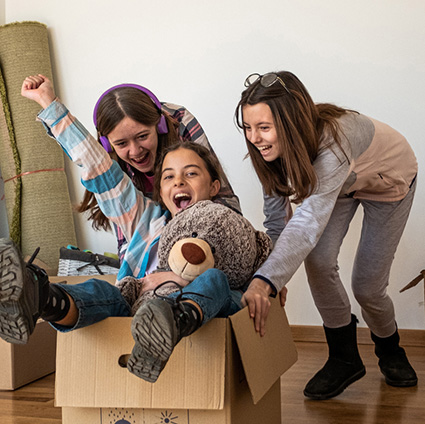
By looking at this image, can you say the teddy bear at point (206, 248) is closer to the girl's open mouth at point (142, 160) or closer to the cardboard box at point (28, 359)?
the girl's open mouth at point (142, 160)

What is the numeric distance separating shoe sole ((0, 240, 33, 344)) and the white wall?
5.33ft

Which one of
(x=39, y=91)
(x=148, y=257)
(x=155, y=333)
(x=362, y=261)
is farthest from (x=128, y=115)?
(x=155, y=333)

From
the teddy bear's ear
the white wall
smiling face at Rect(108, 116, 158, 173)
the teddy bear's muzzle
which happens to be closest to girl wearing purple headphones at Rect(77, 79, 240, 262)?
smiling face at Rect(108, 116, 158, 173)

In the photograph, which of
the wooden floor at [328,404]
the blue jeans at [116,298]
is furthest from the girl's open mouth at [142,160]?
the wooden floor at [328,404]

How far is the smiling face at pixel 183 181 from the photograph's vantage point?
1.53m

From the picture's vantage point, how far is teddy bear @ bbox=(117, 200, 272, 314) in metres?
1.28

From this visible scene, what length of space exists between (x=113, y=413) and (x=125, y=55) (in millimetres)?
1876

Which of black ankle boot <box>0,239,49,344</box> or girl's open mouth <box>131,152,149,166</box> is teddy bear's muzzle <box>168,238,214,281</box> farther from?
girl's open mouth <box>131,152,149,166</box>

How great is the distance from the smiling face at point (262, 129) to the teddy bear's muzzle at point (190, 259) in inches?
12.6

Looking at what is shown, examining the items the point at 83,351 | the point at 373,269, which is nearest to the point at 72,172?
the point at 373,269

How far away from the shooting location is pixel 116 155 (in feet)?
5.86

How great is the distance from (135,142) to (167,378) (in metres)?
0.82

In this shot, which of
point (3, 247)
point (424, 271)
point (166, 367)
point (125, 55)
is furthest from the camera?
point (125, 55)

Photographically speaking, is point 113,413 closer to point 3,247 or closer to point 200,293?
point 200,293
